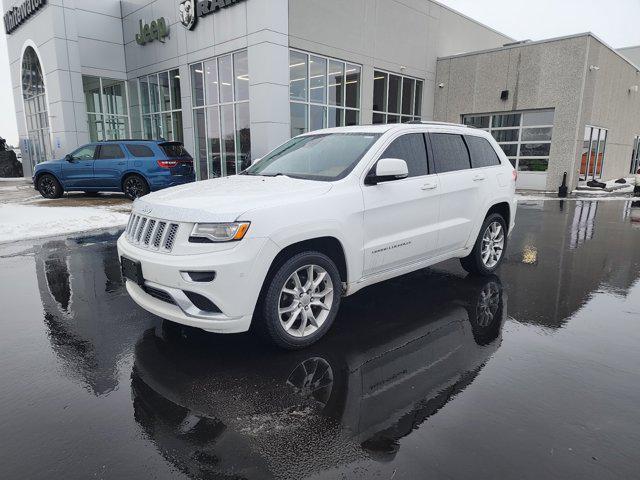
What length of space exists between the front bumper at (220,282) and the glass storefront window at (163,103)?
55.2ft

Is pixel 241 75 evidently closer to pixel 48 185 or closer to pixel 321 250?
pixel 48 185

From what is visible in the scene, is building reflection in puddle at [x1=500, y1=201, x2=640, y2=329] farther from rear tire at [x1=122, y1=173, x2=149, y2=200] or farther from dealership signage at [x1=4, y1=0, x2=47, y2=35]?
dealership signage at [x1=4, y1=0, x2=47, y2=35]

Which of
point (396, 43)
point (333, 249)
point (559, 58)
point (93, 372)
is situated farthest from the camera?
point (396, 43)

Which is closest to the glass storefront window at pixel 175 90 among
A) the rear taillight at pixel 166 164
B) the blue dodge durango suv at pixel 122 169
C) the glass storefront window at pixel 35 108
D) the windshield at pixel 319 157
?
the blue dodge durango suv at pixel 122 169

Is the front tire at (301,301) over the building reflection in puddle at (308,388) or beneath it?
over

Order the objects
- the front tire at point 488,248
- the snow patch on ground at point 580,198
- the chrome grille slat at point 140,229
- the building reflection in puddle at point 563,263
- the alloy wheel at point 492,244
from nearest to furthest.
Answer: the chrome grille slat at point 140,229 < the building reflection in puddle at point 563,263 < the front tire at point 488,248 < the alloy wheel at point 492,244 < the snow patch on ground at point 580,198

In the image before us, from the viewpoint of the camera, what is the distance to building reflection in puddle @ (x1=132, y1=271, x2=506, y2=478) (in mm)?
2535

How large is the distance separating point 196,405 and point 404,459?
4.64 feet

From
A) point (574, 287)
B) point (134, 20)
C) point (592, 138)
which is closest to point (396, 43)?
point (592, 138)

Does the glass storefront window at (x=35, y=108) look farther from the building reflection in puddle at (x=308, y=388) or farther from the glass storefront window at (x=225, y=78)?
the building reflection in puddle at (x=308, y=388)

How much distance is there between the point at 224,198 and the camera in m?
3.60

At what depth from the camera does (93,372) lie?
3430mm

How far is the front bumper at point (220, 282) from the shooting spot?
323 centimetres

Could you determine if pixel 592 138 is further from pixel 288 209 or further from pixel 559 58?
pixel 288 209
